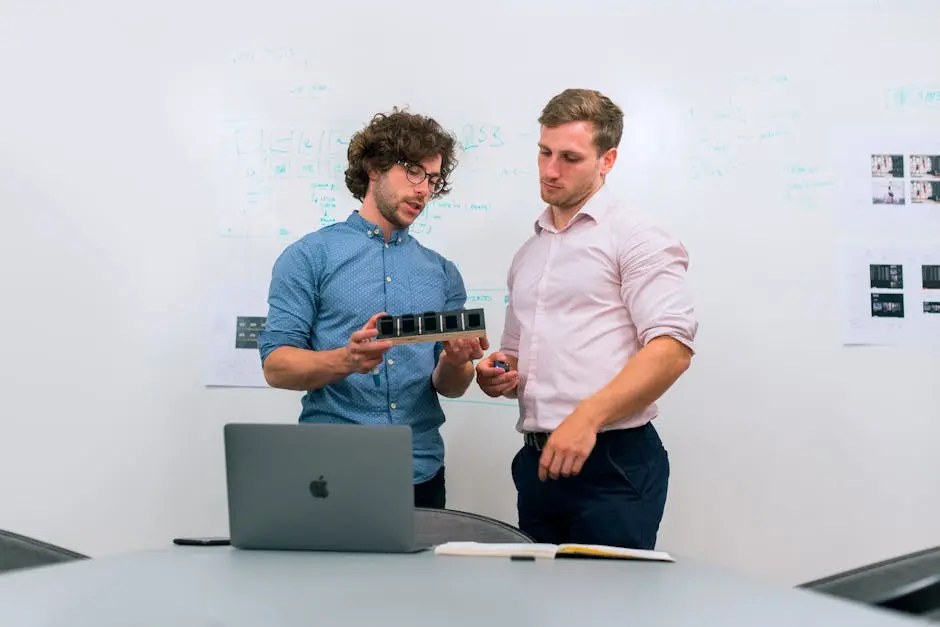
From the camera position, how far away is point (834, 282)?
229 cm

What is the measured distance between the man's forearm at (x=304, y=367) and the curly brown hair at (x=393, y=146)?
0.52 metres

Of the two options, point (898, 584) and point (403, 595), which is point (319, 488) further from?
→ point (898, 584)

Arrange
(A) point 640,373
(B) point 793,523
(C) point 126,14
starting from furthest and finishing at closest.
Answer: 1. (C) point 126,14
2. (B) point 793,523
3. (A) point 640,373

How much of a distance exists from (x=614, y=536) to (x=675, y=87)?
4.59ft

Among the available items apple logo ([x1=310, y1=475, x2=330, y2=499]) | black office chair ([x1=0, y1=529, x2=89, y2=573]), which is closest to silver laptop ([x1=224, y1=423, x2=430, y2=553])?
apple logo ([x1=310, y1=475, x2=330, y2=499])

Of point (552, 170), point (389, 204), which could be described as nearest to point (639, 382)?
point (552, 170)

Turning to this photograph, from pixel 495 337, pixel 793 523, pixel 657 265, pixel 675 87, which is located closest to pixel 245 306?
pixel 495 337

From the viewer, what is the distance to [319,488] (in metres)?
1.15

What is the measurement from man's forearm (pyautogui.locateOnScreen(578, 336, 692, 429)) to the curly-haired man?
1.02 ft

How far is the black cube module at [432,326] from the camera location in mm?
1448

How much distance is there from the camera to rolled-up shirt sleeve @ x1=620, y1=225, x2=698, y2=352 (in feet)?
5.17

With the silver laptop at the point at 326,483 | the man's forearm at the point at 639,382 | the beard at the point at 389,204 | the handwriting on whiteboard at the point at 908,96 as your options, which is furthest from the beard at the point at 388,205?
the handwriting on whiteboard at the point at 908,96

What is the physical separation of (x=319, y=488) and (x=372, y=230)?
898 mm

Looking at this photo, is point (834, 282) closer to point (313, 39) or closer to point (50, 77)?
point (313, 39)
